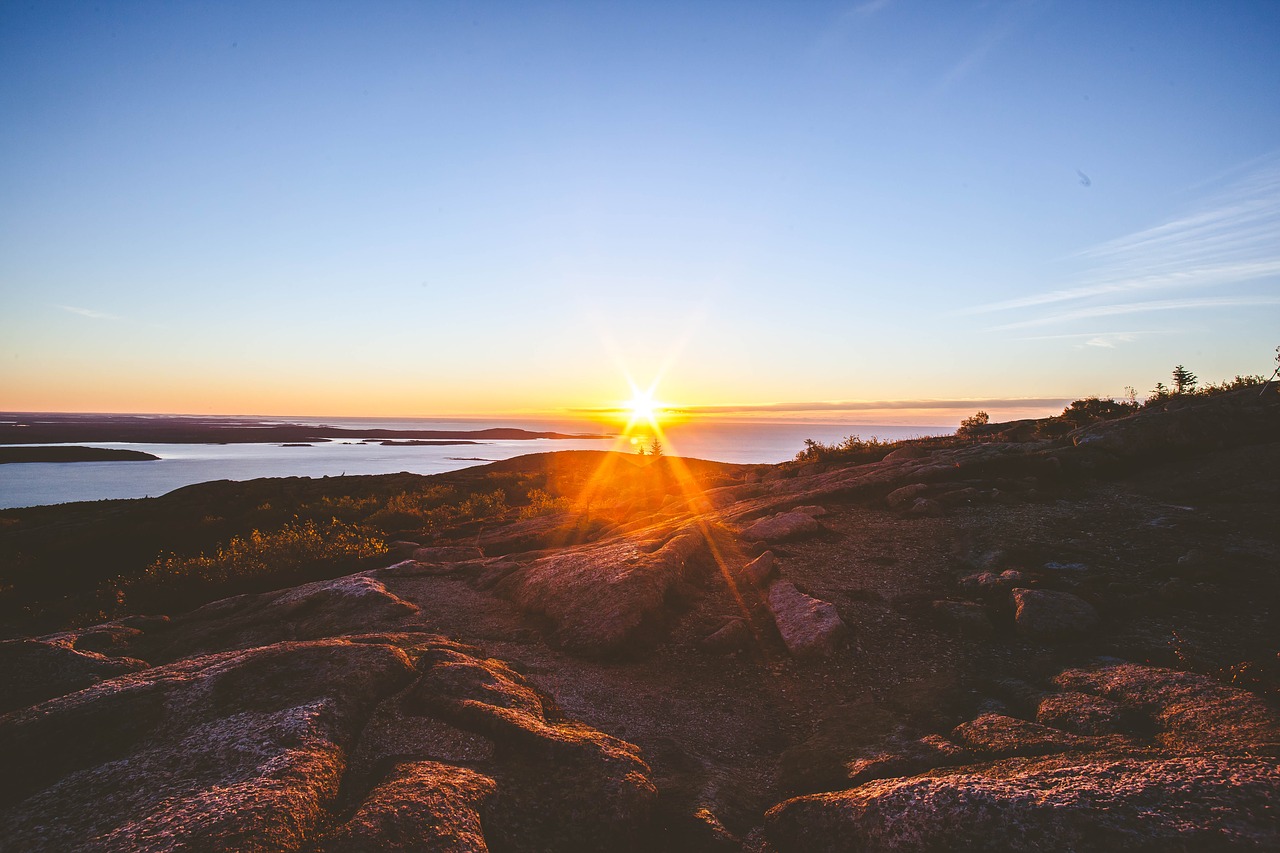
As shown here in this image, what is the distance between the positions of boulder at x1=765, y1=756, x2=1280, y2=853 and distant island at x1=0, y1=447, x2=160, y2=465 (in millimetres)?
97463

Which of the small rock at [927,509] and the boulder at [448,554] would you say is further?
the boulder at [448,554]

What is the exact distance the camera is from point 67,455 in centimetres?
7250

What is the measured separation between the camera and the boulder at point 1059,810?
269 cm

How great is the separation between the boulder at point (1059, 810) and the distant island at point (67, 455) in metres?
97.5

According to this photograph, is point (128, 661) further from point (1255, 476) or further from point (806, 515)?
point (1255, 476)

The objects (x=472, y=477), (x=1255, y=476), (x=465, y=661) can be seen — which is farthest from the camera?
(x=472, y=477)

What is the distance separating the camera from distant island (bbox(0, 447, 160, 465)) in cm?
6830

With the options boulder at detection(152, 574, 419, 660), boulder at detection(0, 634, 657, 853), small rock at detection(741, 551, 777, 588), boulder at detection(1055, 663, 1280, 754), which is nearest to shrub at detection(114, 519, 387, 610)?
boulder at detection(152, 574, 419, 660)

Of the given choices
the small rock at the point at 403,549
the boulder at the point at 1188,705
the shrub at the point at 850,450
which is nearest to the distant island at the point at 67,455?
the small rock at the point at 403,549

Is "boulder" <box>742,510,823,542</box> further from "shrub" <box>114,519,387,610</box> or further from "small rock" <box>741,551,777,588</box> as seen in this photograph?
"shrub" <box>114,519,387,610</box>

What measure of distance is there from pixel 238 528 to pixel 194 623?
1461 centimetres

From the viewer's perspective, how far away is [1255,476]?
33.1ft

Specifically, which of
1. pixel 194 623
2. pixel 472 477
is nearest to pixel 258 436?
pixel 472 477

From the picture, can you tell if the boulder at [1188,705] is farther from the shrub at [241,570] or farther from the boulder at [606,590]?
the shrub at [241,570]
